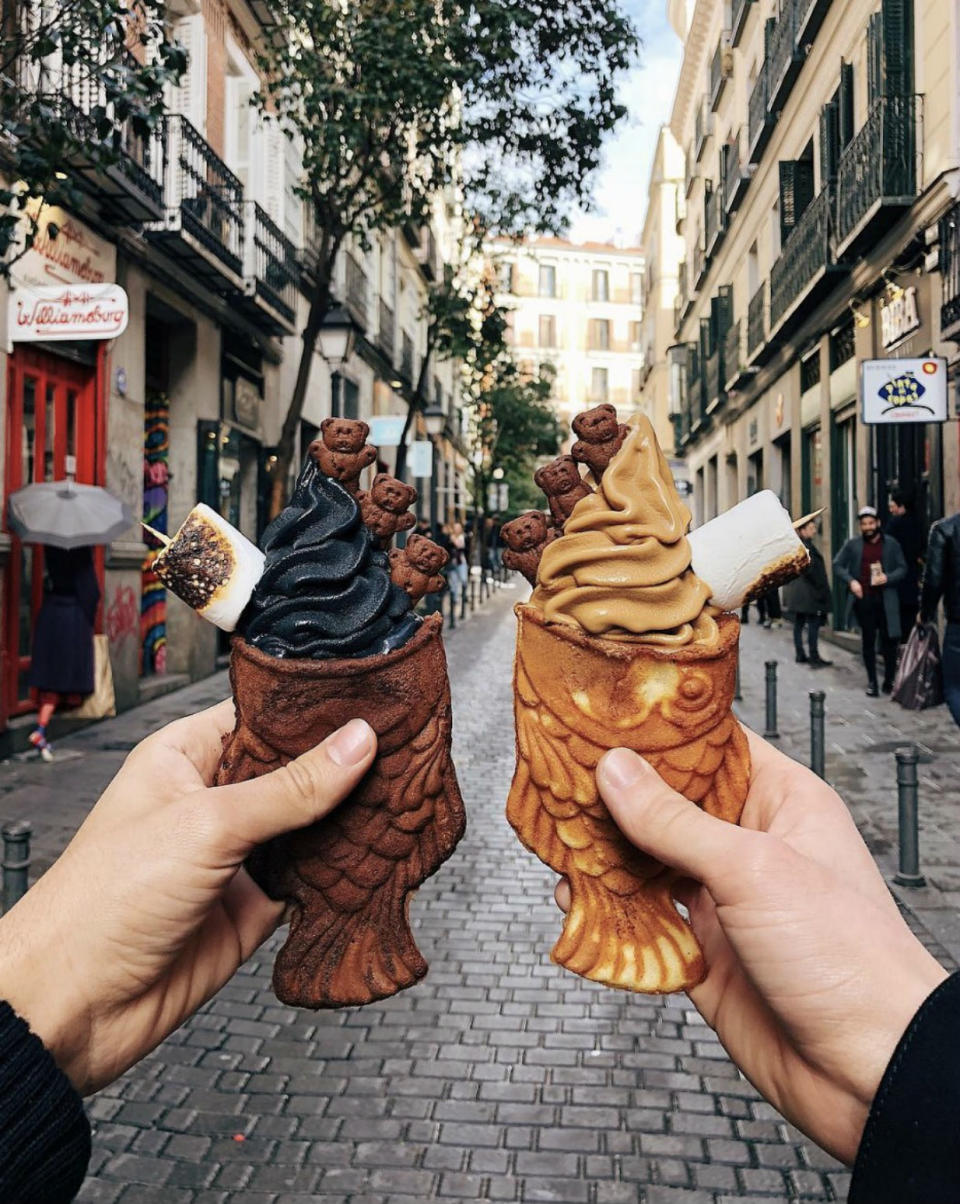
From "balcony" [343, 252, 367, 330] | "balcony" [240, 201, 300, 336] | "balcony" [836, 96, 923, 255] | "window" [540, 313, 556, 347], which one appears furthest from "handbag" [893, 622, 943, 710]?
"window" [540, 313, 556, 347]

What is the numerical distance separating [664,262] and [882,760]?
43.2 metres

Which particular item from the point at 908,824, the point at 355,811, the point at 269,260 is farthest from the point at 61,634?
the point at 269,260

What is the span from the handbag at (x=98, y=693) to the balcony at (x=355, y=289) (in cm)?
1415

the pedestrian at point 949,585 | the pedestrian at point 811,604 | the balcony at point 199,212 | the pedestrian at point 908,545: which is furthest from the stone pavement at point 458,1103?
the pedestrian at point 811,604

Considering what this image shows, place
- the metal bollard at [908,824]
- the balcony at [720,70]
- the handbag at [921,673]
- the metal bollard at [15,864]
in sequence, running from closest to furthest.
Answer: the metal bollard at [15,864] → the metal bollard at [908,824] → the handbag at [921,673] → the balcony at [720,70]

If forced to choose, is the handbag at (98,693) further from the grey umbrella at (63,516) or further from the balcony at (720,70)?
the balcony at (720,70)

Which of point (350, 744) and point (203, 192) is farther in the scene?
point (203, 192)

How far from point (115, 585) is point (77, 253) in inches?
145

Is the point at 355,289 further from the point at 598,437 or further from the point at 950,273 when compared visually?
the point at 598,437

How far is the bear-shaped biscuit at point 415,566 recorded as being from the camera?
243 cm

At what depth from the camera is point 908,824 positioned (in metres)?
5.95

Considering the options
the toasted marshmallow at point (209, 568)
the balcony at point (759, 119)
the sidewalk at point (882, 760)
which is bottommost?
the sidewalk at point (882, 760)

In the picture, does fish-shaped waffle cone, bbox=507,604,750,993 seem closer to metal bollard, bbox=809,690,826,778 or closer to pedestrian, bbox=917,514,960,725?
metal bollard, bbox=809,690,826,778

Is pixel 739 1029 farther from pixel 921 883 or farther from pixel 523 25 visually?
pixel 523 25
